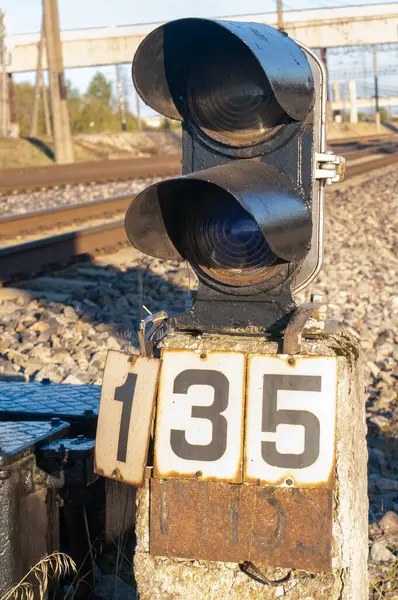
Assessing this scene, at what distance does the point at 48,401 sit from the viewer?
3.37 m

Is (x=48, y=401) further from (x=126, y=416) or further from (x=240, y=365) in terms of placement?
(x=240, y=365)

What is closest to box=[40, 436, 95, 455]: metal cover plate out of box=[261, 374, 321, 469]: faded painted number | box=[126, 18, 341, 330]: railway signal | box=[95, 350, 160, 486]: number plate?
box=[95, 350, 160, 486]: number plate

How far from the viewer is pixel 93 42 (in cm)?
4941

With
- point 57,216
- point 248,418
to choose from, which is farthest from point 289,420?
point 57,216

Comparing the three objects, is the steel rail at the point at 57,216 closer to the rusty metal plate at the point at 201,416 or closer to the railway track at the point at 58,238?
the railway track at the point at 58,238

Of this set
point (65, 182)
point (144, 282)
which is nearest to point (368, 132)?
point (65, 182)

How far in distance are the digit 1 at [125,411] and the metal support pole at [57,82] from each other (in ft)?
78.4

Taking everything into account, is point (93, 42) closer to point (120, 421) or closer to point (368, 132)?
point (368, 132)

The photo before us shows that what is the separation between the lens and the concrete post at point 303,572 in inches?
95.0

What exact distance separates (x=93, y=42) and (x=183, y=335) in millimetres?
49293

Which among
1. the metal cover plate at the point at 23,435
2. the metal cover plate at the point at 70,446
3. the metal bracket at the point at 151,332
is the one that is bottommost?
the metal cover plate at the point at 70,446

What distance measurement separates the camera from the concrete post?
241 centimetres

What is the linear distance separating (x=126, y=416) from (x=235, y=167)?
2.49 ft

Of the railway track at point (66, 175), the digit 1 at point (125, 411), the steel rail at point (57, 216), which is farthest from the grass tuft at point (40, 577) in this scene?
the railway track at point (66, 175)
